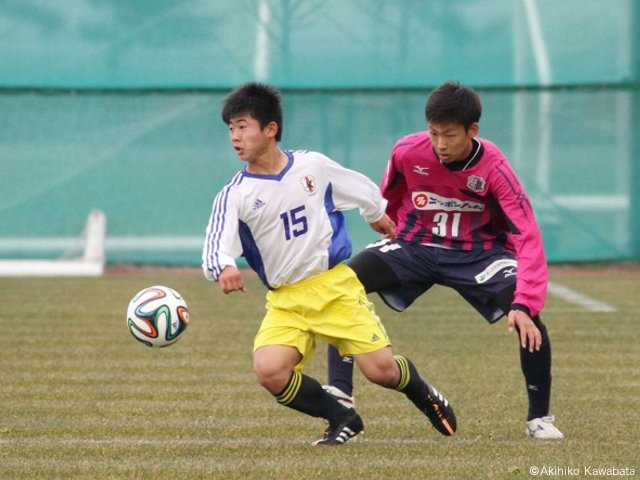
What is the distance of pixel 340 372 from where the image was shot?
607cm

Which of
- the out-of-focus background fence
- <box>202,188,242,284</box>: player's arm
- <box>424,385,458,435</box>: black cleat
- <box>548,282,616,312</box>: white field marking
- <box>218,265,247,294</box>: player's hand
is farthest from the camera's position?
the out-of-focus background fence

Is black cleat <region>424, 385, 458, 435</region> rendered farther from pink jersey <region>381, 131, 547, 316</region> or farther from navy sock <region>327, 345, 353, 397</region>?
pink jersey <region>381, 131, 547, 316</region>

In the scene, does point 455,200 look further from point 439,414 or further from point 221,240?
point 221,240

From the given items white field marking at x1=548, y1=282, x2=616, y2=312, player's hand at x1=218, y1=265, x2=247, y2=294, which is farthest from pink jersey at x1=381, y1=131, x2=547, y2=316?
white field marking at x1=548, y1=282, x2=616, y2=312

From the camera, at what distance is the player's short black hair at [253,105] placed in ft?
18.5

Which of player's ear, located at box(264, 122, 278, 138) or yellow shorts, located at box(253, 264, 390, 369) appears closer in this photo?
yellow shorts, located at box(253, 264, 390, 369)

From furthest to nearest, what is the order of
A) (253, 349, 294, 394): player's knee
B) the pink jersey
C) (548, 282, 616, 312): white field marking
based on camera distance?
(548, 282, 616, 312): white field marking
the pink jersey
(253, 349, 294, 394): player's knee

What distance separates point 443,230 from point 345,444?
45.6 inches

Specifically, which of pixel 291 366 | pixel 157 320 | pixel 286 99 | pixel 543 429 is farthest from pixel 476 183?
pixel 286 99

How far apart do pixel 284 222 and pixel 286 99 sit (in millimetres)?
9741

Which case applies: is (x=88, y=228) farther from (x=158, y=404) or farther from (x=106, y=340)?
(x=158, y=404)

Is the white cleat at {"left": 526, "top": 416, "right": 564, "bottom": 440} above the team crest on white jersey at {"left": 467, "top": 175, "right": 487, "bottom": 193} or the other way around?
the other way around

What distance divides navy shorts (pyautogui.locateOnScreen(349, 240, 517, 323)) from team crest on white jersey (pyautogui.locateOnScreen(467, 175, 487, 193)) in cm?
31

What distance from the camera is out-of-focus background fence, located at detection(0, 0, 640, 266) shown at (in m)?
→ 15.1
